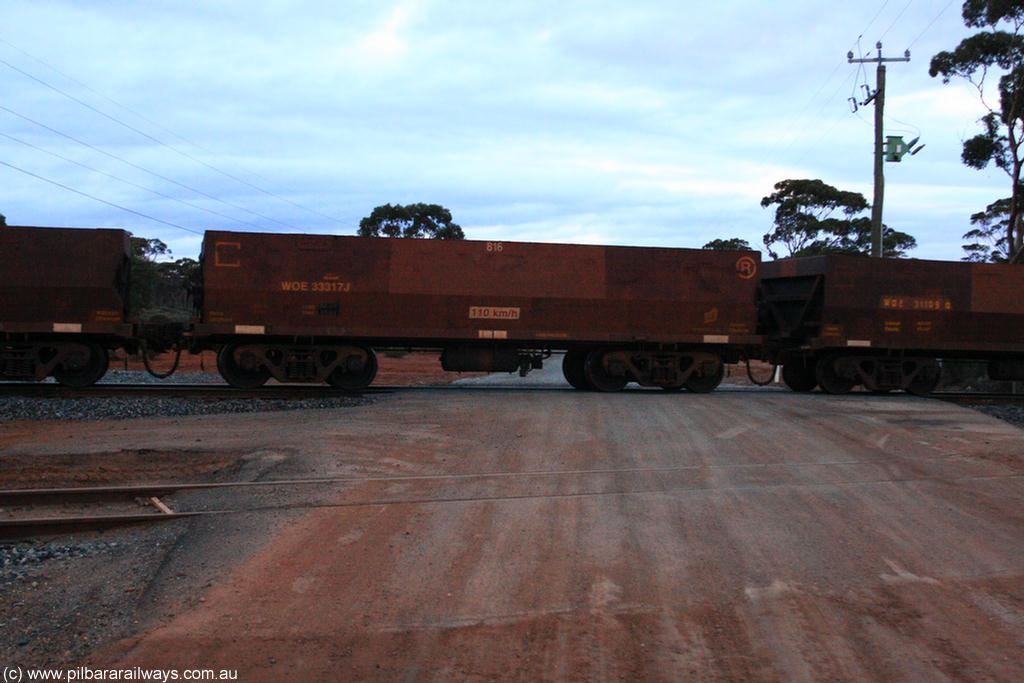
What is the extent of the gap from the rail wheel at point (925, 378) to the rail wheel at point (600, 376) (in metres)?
6.61

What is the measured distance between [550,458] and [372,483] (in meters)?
2.18

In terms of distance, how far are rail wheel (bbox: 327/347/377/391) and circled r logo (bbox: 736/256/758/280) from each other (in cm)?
802

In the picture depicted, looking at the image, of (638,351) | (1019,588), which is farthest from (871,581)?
(638,351)

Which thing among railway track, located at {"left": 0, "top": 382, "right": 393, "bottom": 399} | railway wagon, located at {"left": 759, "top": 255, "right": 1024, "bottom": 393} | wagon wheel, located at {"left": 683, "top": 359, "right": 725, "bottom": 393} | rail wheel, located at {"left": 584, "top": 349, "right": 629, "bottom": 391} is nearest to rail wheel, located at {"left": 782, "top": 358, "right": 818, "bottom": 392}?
railway wagon, located at {"left": 759, "top": 255, "right": 1024, "bottom": 393}

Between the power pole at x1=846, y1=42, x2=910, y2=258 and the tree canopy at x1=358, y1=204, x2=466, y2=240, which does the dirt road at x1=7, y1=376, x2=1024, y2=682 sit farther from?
the tree canopy at x1=358, y1=204, x2=466, y2=240

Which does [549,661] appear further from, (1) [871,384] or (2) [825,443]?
(1) [871,384]

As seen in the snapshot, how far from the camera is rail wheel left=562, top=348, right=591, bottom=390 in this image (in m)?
17.9

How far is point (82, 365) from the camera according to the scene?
1569 centimetres

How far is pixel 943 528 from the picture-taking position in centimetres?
664

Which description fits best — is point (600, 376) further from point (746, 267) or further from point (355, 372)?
point (355, 372)

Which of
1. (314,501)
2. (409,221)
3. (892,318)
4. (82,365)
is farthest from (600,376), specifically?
(409,221)

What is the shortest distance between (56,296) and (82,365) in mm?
1399

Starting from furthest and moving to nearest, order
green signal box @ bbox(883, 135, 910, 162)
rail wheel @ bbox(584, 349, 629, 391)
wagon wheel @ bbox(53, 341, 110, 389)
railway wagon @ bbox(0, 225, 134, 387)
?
green signal box @ bbox(883, 135, 910, 162) → rail wheel @ bbox(584, 349, 629, 391) → wagon wheel @ bbox(53, 341, 110, 389) → railway wagon @ bbox(0, 225, 134, 387)

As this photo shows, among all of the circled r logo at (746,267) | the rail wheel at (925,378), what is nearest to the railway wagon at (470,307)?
the circled r logo at (746,267)
